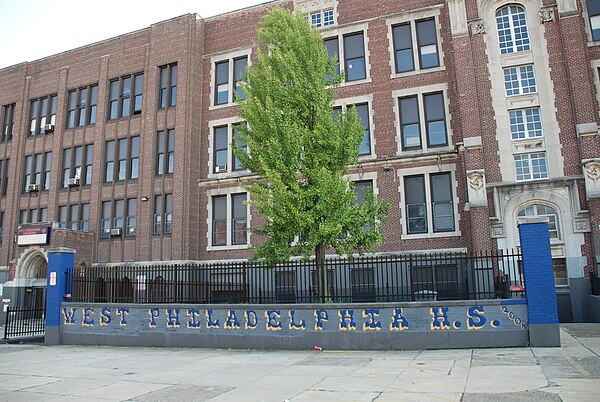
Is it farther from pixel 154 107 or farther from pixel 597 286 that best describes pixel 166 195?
pixel 597 286

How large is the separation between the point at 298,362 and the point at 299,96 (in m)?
7.85

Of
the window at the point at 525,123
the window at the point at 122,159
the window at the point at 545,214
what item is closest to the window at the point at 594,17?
the window at the point at 525,123

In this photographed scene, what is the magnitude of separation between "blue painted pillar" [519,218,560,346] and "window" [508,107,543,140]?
1060 centimetres

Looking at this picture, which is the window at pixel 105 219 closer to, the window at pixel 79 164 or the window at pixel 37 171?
the window at pixel 79 164

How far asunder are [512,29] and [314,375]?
64.2 feet

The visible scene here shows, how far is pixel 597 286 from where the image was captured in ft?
60.6

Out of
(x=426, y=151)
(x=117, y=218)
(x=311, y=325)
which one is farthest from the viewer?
(x=117, y=218)

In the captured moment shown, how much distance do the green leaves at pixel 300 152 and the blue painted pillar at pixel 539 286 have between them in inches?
163

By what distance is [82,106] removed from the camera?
101 ft

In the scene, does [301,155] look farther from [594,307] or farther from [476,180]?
[594,307]

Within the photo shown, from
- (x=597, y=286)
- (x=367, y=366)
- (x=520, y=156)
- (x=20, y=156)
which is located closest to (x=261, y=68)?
(x=367, y=366)

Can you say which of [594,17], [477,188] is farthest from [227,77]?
[594,17]

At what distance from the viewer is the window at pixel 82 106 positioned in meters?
30.3

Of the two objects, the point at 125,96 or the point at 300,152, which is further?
the point at 125,96
